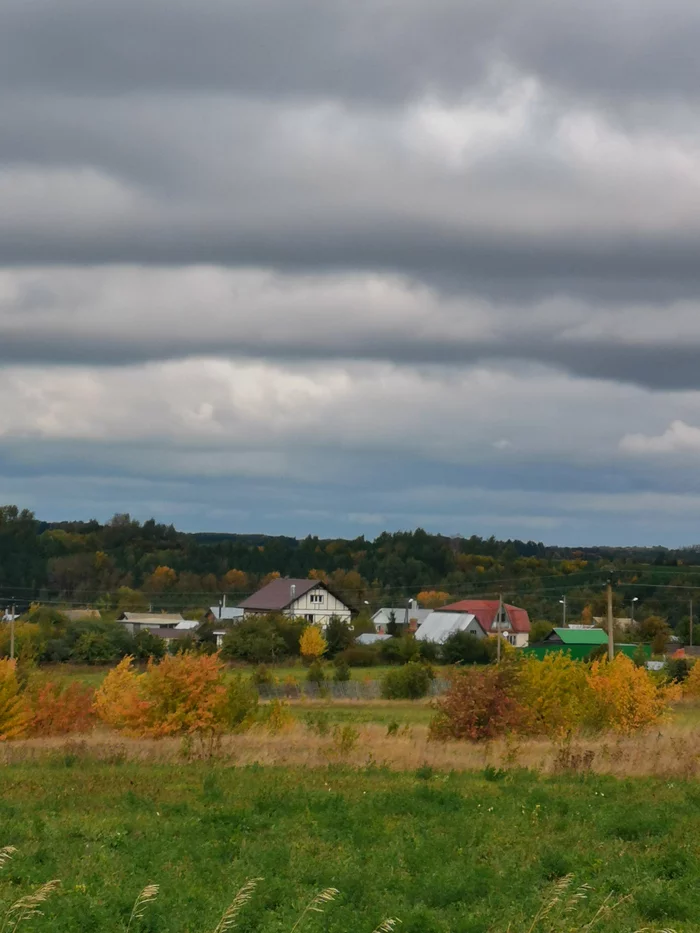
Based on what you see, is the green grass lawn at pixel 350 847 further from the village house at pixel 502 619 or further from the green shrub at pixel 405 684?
the village house at pixel 502 619

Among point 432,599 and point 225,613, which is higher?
point 432,599

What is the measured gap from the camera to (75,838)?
1330 centimetres

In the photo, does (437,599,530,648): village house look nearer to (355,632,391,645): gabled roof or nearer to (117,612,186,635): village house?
(355,632,391,645): gabled roof

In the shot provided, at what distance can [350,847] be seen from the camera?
1300cm

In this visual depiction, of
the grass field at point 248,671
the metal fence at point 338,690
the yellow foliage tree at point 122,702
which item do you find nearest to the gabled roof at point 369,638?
the grass field at point 248,671

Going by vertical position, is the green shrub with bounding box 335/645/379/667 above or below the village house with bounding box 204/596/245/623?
below

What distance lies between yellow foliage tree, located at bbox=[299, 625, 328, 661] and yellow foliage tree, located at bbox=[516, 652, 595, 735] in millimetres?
56186

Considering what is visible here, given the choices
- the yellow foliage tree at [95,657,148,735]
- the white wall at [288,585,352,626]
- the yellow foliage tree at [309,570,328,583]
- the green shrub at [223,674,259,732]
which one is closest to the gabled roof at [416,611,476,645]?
the white wall at [288,585,352,626]

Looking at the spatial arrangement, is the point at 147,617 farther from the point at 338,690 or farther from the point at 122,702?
the point at 122,702

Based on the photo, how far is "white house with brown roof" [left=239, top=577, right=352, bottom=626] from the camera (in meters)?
123

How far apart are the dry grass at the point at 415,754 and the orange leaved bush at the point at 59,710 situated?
10820 mm

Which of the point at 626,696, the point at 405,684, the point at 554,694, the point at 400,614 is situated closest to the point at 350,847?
the point at 554,694

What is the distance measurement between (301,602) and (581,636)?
114 ft

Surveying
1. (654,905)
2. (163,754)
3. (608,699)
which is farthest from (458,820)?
(608,699)
